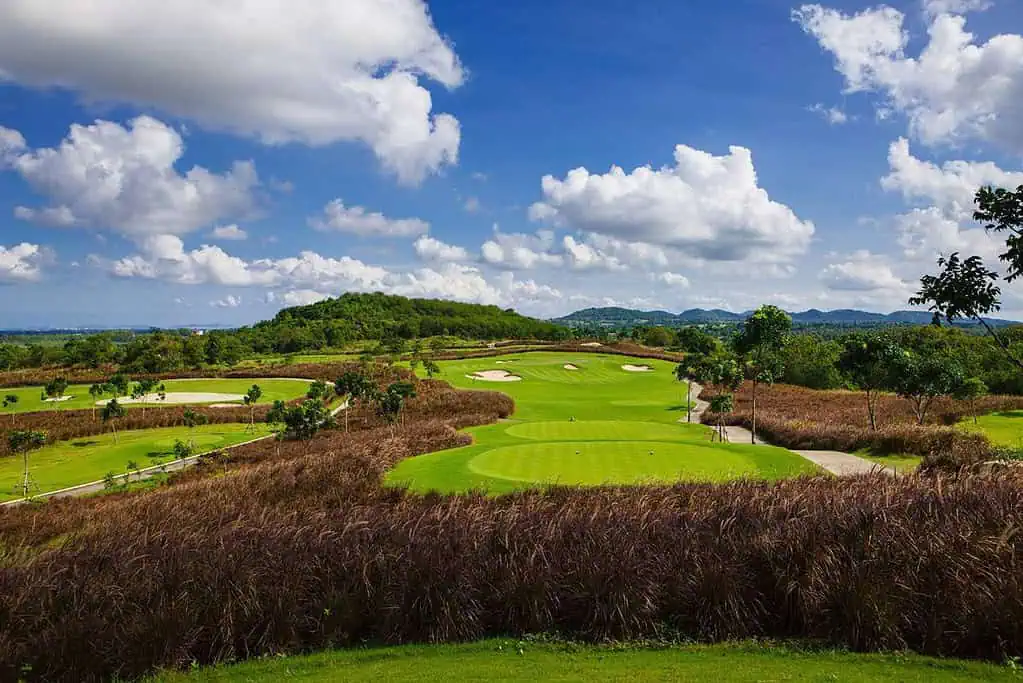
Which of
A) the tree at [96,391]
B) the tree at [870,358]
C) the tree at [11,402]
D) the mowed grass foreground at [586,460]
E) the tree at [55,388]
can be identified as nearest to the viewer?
the mowed grass foreground at [586,460]

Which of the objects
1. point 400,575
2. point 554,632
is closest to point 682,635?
point 554,632

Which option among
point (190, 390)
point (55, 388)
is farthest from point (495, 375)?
point (55, 388)

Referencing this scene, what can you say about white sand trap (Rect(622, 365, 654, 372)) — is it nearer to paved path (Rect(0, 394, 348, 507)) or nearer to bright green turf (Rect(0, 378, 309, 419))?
bright green turf (Rect(0, 378, 309, 419))

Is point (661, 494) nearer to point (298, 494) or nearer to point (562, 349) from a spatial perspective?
point (298, 494)

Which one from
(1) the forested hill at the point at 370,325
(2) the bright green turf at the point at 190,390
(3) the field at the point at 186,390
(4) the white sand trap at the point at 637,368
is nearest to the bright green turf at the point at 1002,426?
(4) the white sand trap at the point at 637,368

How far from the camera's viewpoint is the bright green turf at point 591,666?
571 centimetres

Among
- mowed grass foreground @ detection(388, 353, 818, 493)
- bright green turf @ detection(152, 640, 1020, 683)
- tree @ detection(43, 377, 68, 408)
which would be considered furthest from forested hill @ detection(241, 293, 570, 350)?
bright green turf @ detection(152, 640, 1020, 683)

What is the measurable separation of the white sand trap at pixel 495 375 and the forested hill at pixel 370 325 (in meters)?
60.2

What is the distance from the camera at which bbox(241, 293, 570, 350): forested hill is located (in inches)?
4868

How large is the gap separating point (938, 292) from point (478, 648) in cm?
905

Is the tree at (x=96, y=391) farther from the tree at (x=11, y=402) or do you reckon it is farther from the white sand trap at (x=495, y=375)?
the white sand trap at (x=495, y=375)

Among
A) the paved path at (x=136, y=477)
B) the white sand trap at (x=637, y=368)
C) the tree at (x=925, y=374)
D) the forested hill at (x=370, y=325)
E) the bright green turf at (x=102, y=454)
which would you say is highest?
the forested hill at (x=370, y=325)

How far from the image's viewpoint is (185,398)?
181 feet

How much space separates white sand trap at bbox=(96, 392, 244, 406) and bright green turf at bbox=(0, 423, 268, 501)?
41.4 ft
